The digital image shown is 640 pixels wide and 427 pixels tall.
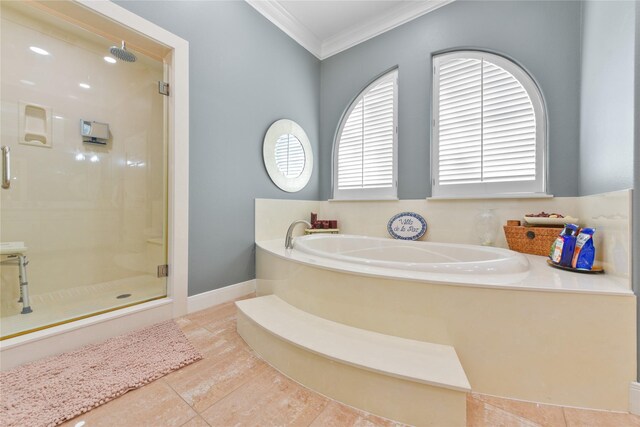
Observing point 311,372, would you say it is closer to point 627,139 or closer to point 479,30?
point 627,139

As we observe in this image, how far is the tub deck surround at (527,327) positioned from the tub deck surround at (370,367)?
62 millimetres

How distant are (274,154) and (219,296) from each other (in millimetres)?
1443

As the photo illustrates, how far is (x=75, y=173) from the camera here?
2027 millimetres

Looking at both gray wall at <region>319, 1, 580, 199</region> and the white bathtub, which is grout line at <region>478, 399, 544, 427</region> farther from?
gray wall at <region>319, 1, 580, 199</region>

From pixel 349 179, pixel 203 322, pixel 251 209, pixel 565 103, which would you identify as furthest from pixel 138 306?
pixel 565 103

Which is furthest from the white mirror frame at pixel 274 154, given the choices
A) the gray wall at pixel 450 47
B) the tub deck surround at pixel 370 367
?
the tub deck surround at pixel 370 367

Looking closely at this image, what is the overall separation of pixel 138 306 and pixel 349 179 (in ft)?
7.32

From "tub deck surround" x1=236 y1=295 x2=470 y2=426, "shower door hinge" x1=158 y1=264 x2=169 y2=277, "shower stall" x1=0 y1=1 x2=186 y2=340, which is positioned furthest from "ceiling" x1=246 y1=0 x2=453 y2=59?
"tub deck surround" x1=236 y1=295 x2=470 y2=426

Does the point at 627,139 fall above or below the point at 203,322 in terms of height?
above

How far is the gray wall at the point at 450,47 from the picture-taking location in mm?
1696

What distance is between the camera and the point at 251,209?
222 cm

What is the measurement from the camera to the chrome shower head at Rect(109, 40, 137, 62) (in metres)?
1.65

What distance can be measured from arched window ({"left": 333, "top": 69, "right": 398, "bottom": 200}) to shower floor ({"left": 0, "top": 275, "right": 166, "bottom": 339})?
206 cm

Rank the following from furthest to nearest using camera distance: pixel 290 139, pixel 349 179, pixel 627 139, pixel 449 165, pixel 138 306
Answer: pixel 349 179 < pixel 290 139 < pixel 449 165 < pixel 138 306 < pixel 627 139
